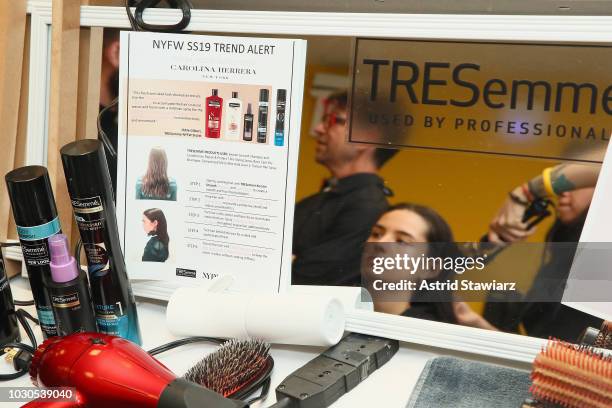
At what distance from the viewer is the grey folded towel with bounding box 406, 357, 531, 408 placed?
0.54m

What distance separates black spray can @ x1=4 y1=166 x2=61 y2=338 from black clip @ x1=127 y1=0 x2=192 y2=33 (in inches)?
8.3

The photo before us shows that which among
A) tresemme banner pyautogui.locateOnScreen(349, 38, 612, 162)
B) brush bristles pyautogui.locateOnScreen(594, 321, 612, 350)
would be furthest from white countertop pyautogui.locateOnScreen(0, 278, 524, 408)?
tresemme banner pyautogui.locateOnScreen(349, 38, 612, 162)

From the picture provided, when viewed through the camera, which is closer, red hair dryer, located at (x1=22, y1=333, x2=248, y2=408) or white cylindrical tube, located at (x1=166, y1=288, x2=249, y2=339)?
red hair dryer, located at (x1=22, y1=333, x2=248, y2=408)

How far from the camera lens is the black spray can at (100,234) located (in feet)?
1.86

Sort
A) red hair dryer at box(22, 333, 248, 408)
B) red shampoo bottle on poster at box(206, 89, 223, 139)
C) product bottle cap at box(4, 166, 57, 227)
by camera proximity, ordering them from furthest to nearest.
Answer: red shampoo bottle on poster at box(206, 89, 223, 139)
product bottle cap at box(4, 166, 57, 227)
red hair dryer at box(22, 333, 248, 408)

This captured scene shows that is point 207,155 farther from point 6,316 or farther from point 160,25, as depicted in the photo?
point 6,316

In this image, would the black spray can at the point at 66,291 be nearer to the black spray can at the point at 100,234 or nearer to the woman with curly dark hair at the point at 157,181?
the black spray can at the point at 100,234

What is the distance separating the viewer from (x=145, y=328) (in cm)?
68

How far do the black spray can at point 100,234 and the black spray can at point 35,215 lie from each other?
23mm

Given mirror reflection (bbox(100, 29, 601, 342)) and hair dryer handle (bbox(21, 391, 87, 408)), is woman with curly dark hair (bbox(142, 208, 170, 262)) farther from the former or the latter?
hair dryer handle (bbox(21, 391, 87, 408))

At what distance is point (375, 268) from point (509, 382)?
0.17m

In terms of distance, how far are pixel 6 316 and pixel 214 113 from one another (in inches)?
11.8

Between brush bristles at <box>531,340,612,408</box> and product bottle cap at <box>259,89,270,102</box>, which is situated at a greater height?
product bottle cap at <box>259,89,270,102</box>

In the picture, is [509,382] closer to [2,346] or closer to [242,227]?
[242,227]
